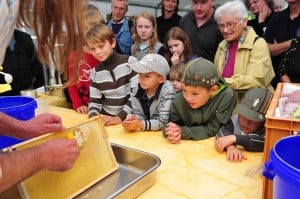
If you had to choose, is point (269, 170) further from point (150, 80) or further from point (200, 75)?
point (150, 80)

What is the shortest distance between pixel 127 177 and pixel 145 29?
1.55 meters

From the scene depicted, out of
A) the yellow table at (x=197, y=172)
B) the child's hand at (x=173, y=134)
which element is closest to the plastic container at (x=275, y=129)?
the yellow table at (x=197, y=172)

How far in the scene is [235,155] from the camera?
111cm

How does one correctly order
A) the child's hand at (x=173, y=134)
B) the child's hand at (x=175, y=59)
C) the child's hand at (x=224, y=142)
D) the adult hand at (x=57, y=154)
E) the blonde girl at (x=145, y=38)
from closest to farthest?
the adult hand at (x=57, y=154), the child's hand at (x=224, y=142), the child's hand at (x=173, y=134), the child's hand at (x=175, y=59), the blonde girl at (x=145, y=38)

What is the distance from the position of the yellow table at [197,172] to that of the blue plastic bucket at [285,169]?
0.89 feet

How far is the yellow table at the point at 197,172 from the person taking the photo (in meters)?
0.90

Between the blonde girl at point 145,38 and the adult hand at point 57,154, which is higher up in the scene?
the blonde girl at point 145,38

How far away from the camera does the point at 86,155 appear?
0.98 metres

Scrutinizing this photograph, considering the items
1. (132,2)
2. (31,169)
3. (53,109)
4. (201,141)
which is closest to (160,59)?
(201,141)

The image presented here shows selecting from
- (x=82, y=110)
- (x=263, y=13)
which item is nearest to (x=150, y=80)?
(x=82, y=110)

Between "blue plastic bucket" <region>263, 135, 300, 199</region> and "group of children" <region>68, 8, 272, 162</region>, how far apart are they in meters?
0.45

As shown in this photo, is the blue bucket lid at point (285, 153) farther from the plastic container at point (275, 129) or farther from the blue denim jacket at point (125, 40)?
the blue denim jacket at point (125, 40)

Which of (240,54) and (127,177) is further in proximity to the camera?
(240,54)

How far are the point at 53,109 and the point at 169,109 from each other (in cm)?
70
